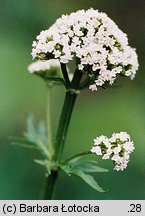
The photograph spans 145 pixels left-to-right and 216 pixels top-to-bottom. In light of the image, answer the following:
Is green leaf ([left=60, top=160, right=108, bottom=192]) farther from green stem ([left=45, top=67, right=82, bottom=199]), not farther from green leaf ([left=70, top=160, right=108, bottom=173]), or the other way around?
green stem ([left=45, top=67, right=82, bottom=199])

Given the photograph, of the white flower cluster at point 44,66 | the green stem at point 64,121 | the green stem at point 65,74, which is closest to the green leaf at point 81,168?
the green stem at point 64,121

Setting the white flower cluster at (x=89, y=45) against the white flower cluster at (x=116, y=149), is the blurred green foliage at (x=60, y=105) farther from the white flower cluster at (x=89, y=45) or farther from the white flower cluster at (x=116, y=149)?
the white flower cluster at (x=89, y=45)

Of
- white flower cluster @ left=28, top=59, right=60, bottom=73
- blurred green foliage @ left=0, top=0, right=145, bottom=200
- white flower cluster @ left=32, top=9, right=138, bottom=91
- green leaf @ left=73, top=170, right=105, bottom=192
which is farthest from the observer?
blurred green foliage @ left=0, top=0, right=145, bottom=200

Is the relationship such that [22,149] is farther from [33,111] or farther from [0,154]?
[33,111]

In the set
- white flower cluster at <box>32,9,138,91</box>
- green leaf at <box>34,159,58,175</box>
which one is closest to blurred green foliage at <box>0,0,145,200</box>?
green leaf at <box>34,159,58,175</box>

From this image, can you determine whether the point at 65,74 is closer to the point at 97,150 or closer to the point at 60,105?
the point at 97,150

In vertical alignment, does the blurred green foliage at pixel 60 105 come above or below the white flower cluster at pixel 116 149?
above
